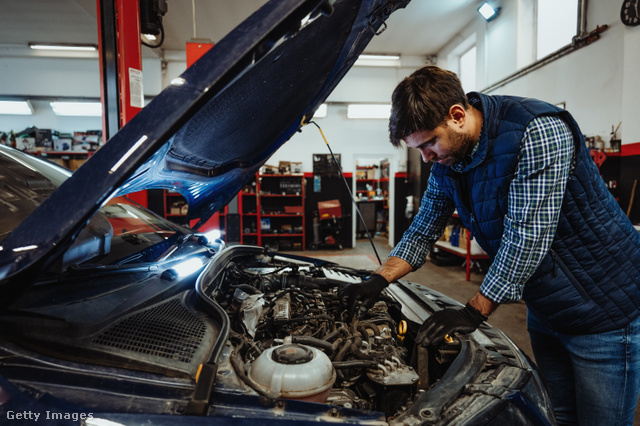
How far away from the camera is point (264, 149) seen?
1.63m

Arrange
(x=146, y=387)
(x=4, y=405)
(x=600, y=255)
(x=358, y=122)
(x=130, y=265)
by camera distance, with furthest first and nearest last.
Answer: (x=358, y=122), (x=130, y=265), (x=600, y=255), (x=146, y=387), (x=4, y=405)

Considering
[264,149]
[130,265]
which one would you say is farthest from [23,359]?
[264,149]

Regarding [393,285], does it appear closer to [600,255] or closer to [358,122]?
[600,255]

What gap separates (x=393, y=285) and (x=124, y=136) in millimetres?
1503

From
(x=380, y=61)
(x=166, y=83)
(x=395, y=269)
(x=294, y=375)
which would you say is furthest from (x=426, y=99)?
(x=166, y=83)

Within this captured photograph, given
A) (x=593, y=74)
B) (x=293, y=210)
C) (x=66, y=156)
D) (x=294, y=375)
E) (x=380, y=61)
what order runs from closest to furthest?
1. (x=294, y=375)
2. (x=593, y=74)
3. (x=66, y=156)
4. (x=293, y=210)
5. (x=380, y=61)

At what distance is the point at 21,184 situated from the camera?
1.18m

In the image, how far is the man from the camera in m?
1.02

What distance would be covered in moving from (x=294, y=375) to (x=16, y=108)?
10084 millimetres

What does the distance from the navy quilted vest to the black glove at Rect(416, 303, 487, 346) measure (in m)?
0.22

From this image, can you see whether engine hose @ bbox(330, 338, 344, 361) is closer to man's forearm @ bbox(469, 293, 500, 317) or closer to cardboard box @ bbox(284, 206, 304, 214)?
man's forearm @ bbox(469, 293, 500, 317)

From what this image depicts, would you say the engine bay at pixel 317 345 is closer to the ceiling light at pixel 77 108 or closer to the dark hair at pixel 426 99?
the dark hair at pixel 426 99

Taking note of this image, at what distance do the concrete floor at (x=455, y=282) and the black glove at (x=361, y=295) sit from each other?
67.2 inches

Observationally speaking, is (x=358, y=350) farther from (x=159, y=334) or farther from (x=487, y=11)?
(x=487, y=11)
